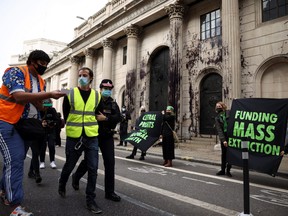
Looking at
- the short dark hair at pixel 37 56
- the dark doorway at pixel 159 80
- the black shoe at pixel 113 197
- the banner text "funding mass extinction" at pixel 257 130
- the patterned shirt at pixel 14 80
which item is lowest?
the black shoe at pixel 113 197

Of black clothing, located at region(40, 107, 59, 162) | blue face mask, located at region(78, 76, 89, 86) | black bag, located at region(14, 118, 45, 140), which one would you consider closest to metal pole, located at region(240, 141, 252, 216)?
blue face mask, located at region(78, 76, 89, 86)

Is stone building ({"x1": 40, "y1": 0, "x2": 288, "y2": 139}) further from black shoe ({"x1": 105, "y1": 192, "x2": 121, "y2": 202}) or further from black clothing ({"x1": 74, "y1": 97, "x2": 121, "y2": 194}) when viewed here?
black shoe ({"x1": 105, "y1": 192, "x2": 121, "y2": 202})

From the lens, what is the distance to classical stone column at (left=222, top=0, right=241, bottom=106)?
10.8 meters

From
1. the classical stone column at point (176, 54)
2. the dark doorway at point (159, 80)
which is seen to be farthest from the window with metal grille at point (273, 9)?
the dark doorway at point (159, 80)

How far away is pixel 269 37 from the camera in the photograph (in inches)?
423

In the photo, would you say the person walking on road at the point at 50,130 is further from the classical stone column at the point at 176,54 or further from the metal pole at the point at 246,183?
the classical stone column at the point at 176,54

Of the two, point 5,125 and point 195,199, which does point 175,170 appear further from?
point 5,125

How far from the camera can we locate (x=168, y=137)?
24.0 ft

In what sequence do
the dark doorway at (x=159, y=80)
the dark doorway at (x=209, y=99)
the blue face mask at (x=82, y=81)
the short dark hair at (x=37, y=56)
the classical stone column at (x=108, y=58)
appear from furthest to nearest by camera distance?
the classical stone column at (x=108, y=58), the dark doorway at (x=159, y=80), the dark doorway at (x=209, y=99), the blue face mask at (x=82, y=81), the short dark hair at (x=37, y=56)

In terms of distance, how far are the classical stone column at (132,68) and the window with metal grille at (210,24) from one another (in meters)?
5.73

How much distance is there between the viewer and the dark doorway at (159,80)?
53.1 ft

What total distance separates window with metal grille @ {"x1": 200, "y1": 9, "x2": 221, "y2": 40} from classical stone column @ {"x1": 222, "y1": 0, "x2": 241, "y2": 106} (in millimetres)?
1549

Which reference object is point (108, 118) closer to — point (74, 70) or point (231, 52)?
→ point (231, 52)

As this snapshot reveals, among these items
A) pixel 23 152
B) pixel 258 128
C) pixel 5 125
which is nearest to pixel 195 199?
pixel 258 128
